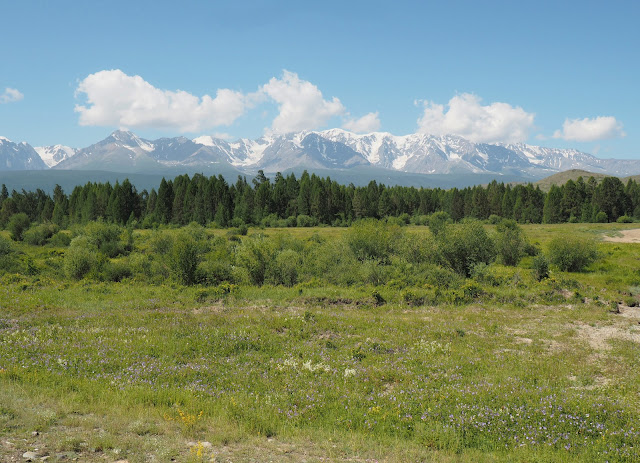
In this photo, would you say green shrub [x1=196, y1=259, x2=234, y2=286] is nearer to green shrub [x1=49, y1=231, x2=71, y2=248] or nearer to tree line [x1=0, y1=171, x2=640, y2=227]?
green shrub [x1=49, y1=231, x2=71, y2=248]

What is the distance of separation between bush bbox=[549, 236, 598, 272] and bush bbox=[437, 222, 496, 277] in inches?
294

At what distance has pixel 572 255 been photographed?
1350 inches

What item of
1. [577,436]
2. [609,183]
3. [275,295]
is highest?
[609,183]

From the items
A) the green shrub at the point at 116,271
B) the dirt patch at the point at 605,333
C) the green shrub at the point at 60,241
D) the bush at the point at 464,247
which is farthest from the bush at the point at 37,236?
the dirt patch at the point at 605,333

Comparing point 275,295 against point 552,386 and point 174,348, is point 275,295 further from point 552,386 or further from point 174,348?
point 552,386

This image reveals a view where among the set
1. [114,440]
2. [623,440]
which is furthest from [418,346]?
[114,440]

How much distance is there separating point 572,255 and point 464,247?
1073 centimetres

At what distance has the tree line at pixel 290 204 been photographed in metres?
99.1

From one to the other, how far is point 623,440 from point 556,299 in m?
17.9

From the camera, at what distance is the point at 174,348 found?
44.1ft

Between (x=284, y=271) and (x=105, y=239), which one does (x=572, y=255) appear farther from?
(x=105, y=239)

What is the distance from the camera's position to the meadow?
7.44 meters

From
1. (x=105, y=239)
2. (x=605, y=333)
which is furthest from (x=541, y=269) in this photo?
(x=105, y=239)

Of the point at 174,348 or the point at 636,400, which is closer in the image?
the point at 636,400
